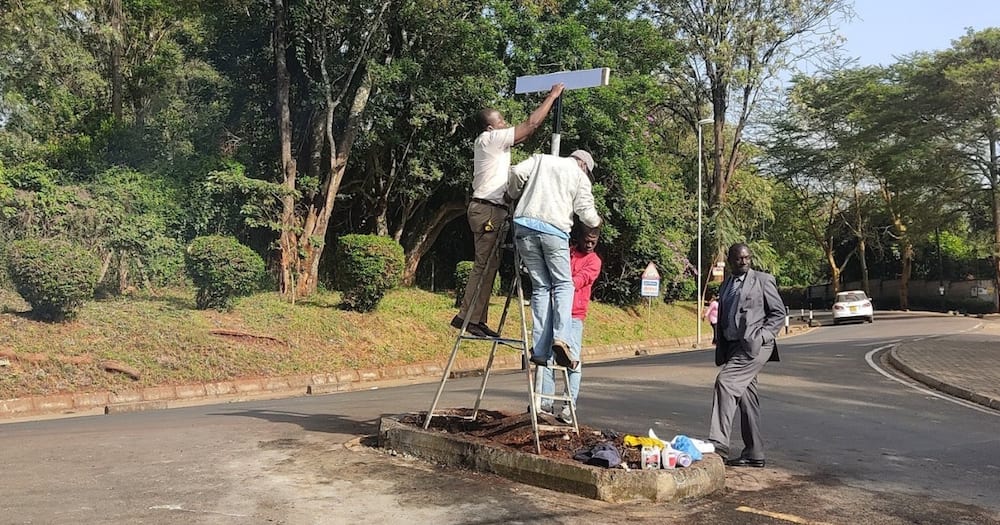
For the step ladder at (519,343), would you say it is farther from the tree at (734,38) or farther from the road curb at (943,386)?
the tree at (734,38)

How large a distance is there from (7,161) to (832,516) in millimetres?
19883

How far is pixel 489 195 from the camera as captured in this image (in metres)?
5.99

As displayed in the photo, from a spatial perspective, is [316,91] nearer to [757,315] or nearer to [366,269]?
[366,269]

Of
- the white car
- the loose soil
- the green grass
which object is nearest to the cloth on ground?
the loose soil

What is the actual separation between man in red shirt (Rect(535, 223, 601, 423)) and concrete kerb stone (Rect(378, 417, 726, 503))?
99cm

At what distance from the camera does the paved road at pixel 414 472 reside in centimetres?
449

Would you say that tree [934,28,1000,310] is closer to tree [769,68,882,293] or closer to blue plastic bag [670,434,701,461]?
tree [769,68,882,293]

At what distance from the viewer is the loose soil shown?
5.33 m

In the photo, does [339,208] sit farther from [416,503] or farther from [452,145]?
[416,503]

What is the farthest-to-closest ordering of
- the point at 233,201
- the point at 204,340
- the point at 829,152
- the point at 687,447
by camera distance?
1. the point at 829,152
2. the point at 233,201
3. the point at 204,340
4. the point at 687,447

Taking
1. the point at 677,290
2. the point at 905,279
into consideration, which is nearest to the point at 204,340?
the point at 677,290

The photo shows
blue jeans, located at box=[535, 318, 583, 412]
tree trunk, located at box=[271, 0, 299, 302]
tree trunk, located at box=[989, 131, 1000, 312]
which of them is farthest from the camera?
tree trunk, located at box=[989, 131, 1000, 312]

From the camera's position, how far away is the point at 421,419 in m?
6.51

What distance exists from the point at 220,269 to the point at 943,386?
13.5 meters
